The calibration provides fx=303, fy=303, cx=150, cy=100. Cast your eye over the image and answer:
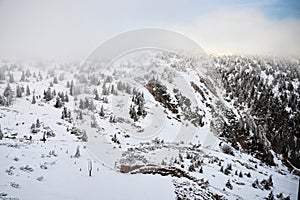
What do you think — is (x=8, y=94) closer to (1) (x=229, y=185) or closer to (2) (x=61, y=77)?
(2) (x=61, y=77)

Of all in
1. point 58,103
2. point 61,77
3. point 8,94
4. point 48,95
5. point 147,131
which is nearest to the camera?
point 8,94

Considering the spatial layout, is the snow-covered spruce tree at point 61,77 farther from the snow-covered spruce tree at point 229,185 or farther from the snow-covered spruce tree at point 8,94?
the snow-covered spruce tree at point 229,185

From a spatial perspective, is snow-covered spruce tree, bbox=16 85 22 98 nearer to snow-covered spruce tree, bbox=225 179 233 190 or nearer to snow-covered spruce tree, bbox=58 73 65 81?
snow-covered spruce tree, bbox=58 73 65 81

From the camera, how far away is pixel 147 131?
13852 mm

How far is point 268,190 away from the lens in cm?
1048

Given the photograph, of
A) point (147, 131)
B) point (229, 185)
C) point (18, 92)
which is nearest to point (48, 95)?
point (18, 92)

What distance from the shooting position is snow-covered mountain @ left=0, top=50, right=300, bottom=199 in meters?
7.25

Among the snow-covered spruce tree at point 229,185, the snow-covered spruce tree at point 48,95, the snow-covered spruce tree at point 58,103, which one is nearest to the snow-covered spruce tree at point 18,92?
the snow-covered spruce tree at point 48,95

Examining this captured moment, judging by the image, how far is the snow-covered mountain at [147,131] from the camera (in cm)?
725

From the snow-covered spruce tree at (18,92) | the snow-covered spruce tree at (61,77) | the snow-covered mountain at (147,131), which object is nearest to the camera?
the snow-covered mountain at (147,131)

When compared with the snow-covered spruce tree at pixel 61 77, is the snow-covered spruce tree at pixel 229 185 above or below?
below

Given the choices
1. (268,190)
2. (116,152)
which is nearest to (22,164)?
(116,152)

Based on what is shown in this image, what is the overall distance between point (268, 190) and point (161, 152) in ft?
13.0

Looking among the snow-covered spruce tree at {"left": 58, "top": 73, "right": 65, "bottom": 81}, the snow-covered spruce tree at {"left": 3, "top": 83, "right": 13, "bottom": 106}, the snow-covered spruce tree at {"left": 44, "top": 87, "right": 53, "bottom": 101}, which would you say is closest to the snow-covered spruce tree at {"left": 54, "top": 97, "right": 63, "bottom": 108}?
the snow-covered spruce tree at {"left": 44, "top": 87, "right": 53, "bottom": 101}
